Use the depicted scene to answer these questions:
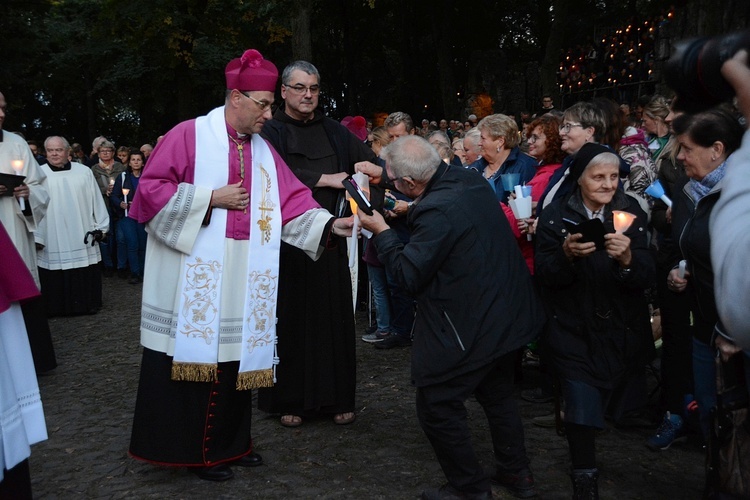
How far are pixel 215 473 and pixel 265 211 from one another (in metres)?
1.55

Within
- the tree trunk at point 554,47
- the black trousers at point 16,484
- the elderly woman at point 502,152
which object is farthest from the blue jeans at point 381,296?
the tree trunk at point 554,47

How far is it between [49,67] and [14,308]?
81.1 feet

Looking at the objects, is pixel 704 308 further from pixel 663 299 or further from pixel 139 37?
pixel 139 37

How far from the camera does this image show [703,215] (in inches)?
134

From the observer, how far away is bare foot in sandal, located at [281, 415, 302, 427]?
536cm

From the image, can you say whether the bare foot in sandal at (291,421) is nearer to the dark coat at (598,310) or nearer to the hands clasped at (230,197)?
the hands clasped at (230,197)

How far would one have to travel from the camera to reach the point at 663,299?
5051mm

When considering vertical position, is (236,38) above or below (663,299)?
above

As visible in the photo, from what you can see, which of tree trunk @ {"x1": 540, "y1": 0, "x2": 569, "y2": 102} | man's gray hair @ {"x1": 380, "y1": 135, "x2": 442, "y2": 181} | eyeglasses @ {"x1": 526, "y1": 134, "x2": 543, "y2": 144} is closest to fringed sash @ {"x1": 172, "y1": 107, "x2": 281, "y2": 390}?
man's gray hair @ {"x1": 380, "y1": 135, "x2": 442, "y2": 181}

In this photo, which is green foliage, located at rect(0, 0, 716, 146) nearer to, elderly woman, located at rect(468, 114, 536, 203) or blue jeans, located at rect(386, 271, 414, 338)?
blue jeans, located at rect(386, 271, 414, 338)

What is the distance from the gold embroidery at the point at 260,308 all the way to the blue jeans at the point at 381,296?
320 centimetres

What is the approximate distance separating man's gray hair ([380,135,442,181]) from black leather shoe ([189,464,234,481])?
2.02 m

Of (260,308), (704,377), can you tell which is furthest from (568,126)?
(260,308)

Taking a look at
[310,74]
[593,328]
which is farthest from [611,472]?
[310,74]
